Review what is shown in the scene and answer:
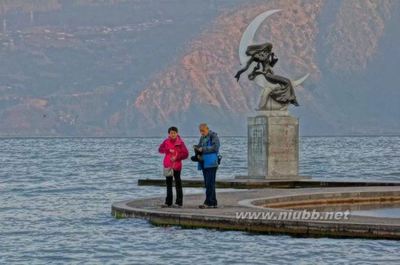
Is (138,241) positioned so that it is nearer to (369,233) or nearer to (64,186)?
(369,233)

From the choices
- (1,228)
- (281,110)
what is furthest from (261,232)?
(281,110)

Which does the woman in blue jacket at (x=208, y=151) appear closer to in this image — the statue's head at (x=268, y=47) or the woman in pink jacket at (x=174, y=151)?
the woman in pink jacket at (x=174, y=151)

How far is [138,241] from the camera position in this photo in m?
29.6

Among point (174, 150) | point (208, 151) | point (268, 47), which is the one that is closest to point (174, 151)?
point (174, 150)

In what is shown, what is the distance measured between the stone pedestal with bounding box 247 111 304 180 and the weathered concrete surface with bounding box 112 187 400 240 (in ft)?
25.5

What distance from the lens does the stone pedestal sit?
46.3m

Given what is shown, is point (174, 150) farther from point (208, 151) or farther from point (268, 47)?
point (268, 47)

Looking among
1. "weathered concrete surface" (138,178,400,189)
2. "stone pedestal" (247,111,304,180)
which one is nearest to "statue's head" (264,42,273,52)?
"stone pedestal" (247,111,304,180)

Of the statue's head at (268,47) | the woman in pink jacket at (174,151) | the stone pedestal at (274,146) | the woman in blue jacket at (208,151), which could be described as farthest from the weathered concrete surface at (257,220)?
the statue's head at (268,47)

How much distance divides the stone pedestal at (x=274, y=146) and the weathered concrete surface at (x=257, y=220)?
25.5ft

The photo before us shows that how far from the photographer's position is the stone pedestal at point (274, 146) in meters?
46.3

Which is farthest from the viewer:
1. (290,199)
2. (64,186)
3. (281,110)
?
(64,186)

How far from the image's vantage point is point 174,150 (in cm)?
3173

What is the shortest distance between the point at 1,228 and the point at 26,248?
535 cm
